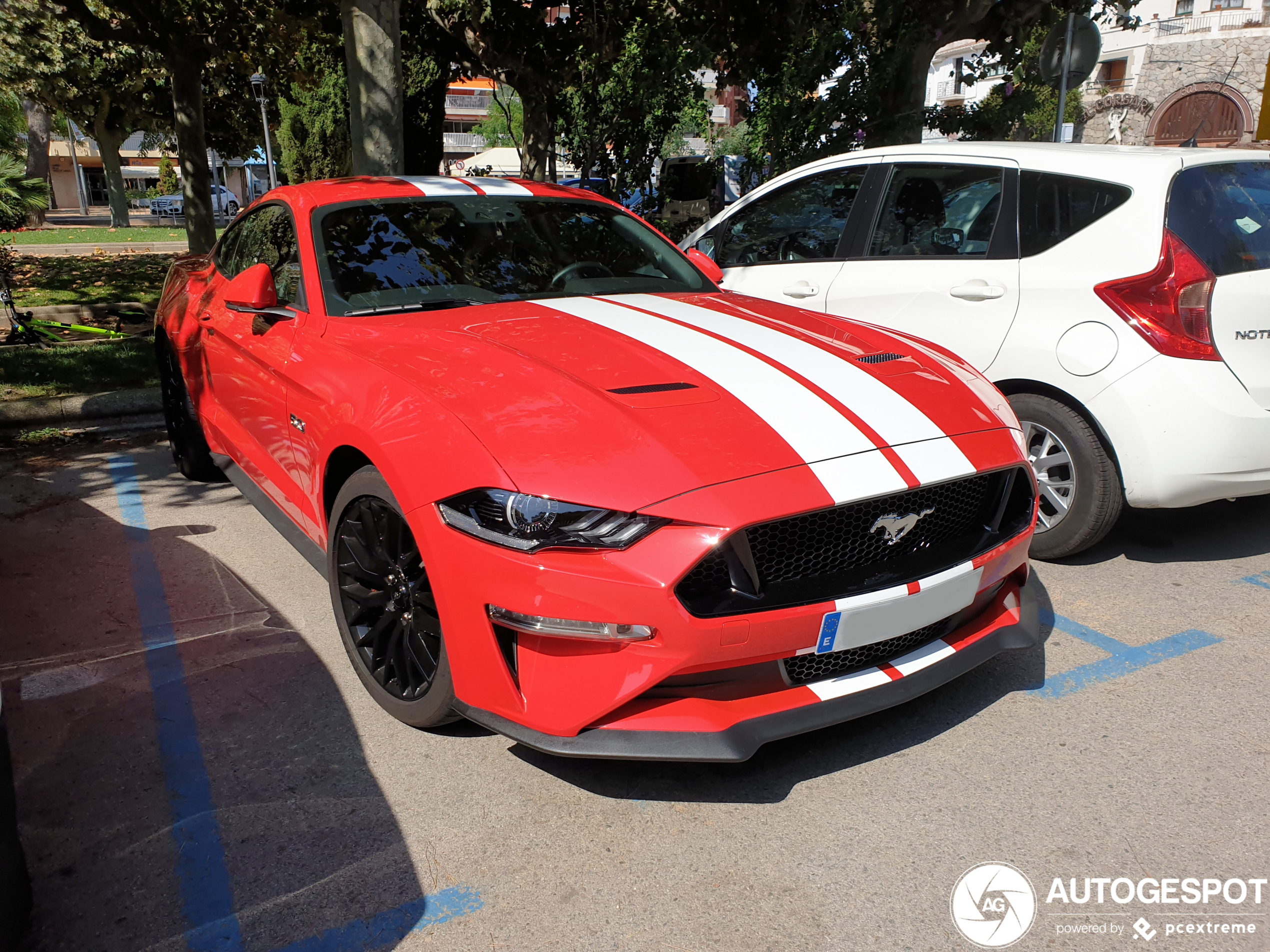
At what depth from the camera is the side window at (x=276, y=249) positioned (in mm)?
3564

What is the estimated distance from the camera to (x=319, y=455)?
302 cm

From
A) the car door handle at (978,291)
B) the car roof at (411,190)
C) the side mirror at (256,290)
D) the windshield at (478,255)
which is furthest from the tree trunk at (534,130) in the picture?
the side mirror at (256,290)

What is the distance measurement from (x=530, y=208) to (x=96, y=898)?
2.86m

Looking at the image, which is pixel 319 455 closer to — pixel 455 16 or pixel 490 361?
pixel 490 361

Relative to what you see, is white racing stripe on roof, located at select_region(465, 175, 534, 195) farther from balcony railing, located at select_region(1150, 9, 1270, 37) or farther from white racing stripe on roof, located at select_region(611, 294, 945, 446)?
balcony railing, located at select_region(1150, 9, 1270, 37)

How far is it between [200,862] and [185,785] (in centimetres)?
37

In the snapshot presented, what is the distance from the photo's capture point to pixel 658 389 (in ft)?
8.61

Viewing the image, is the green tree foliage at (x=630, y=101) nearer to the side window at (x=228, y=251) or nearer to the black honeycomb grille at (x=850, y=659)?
the side window at (x=228, y=251)

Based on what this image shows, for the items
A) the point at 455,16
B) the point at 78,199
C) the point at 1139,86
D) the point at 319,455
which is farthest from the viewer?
the point at 78,199

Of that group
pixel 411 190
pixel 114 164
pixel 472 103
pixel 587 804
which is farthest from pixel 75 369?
pixel 472 103

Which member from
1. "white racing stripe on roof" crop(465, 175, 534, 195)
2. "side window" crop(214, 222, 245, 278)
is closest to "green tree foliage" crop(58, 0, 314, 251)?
"side window" crop(214, 222, 245, 278)

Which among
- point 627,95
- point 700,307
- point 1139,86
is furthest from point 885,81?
point 1139,86

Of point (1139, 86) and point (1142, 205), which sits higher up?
point (1139, 86)

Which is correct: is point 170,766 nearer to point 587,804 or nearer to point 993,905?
point 587,804
